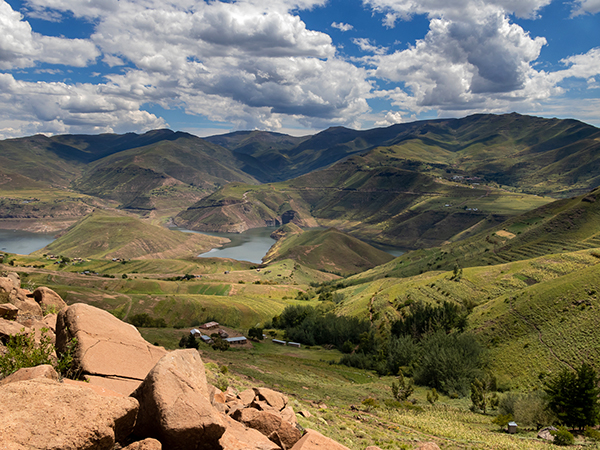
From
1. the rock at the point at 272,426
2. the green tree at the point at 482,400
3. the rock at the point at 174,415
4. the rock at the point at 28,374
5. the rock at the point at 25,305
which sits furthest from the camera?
the green tree at the point at 482,400

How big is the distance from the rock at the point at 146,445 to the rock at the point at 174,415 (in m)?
0.37

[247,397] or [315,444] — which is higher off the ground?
[315,444]

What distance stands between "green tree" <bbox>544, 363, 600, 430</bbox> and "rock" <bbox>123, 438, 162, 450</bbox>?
33550mm

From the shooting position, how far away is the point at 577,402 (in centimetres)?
3023

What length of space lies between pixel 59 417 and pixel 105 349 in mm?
8119

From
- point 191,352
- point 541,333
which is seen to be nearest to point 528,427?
point 541,333

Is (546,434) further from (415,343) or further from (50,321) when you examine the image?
(415,343)

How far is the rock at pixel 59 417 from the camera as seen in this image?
8617 mm

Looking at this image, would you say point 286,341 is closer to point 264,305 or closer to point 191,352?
point 264,305

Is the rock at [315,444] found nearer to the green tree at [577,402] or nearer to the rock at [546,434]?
the rock at [546,434]

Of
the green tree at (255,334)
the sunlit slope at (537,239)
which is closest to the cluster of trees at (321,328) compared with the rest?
the green tree at (255,334)

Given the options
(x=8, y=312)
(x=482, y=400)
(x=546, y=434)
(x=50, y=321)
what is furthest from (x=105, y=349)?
(x=482, y=400)

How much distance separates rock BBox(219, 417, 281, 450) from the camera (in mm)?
12113

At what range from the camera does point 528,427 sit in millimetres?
31578
